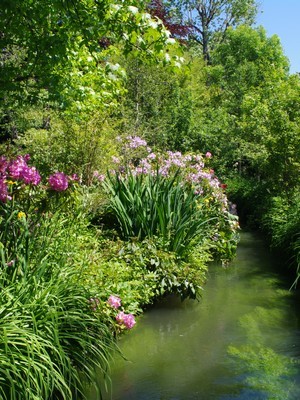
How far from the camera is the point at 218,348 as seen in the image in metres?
4.96

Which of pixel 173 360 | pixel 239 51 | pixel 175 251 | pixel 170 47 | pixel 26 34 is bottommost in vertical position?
pixel 173 360

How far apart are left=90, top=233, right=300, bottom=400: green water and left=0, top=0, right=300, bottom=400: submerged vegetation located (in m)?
0.27

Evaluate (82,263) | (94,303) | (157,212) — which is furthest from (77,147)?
(94,303)

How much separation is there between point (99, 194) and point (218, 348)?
3.31 m

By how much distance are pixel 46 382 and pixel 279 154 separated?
7867 mm

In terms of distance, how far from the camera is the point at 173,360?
15.4ft

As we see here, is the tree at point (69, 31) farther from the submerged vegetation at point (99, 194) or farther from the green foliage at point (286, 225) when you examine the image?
the green foliage at point (286, 225)

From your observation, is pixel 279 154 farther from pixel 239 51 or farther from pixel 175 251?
pixel 239 51

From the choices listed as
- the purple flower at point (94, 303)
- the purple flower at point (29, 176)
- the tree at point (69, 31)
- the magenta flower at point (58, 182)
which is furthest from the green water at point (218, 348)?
the tree at point (69, 31)

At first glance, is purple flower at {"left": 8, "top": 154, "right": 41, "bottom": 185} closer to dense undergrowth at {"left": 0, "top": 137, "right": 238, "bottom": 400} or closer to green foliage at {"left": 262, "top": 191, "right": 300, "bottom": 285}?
dense undergrowth at {"left": 0, "top": 137, "right": 238, "bottom": 400}

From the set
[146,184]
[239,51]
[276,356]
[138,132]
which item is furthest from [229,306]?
[239,51]

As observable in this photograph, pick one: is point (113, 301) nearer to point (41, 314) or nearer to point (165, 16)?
point (41, 314)

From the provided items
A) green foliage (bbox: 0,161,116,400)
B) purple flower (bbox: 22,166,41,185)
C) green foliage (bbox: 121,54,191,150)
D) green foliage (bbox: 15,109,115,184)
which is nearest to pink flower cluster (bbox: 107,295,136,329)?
green foliage (bbox: 0,161,116,400)

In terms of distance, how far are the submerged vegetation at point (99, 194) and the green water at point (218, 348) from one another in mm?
274
